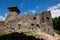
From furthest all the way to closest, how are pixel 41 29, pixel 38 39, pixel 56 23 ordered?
pixel 56 23
pixel 41 29
pixel 38 39

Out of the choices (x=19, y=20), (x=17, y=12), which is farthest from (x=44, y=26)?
(x=17, y=12)

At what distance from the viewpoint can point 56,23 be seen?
6644 centimetres

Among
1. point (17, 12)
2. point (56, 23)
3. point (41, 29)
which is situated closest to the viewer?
point (41, 29)

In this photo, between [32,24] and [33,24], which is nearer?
[33,24]

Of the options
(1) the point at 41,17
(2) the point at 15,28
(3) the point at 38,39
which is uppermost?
(1) the point at 41,17

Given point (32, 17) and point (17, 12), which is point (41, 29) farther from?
point (17, 12)

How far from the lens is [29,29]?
39.5m

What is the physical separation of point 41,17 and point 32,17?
2.59 metres

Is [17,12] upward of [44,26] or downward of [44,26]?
upward

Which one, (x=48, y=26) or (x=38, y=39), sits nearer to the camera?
(x=38, y=39)

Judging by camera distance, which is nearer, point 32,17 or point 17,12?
point 32,17

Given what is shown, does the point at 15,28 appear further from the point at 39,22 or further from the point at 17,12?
the point at 17,12

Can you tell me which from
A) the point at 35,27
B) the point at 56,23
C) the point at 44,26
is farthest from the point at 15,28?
the point at 56,23

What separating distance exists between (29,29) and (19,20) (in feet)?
13.6
